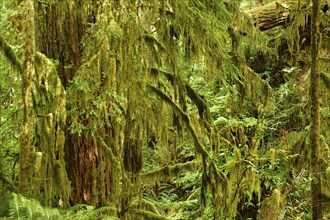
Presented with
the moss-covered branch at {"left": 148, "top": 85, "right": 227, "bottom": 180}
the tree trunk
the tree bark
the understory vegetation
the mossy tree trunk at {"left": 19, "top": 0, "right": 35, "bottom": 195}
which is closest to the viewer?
the mossy tree trunk at {"left": 19, "top": 0, "right": 35, "bottom": 195}

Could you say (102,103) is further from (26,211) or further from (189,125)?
(189,125)

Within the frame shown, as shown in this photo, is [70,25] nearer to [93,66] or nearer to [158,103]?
[93,66]

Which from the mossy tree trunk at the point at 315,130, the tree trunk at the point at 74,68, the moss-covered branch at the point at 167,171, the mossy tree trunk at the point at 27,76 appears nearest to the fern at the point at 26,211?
the mossy tree trunk at the point at 27,76

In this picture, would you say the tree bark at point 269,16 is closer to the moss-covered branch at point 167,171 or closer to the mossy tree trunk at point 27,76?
the moss-covered branch at point 167,171

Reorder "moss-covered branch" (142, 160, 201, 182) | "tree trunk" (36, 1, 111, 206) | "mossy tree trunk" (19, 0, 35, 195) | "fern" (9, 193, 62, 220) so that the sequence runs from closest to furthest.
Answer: "fern" (9, 193, 62, 220) < "mossy tree trunk" (19, 0, 35, 195) < "tree trunk" (36, 1, 111, 206) < "moss-covered branch" (142, 160, 201, 182)

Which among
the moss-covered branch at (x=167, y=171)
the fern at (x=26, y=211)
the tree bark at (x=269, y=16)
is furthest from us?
the tree bark at (x=269, y=16)

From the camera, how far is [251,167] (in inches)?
266

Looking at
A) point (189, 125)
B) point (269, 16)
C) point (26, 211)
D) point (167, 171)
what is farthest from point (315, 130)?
point (269, 16)

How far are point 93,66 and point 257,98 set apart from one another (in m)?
3.96

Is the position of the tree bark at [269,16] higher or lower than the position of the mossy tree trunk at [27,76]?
higher

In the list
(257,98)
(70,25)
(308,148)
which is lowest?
(308,148)

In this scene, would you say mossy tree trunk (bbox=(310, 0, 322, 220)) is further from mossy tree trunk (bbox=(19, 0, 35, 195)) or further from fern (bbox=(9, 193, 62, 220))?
fern (bbox=(9, 193, 62, 220))

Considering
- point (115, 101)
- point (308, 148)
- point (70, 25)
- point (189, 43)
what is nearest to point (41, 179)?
point (115, 101)

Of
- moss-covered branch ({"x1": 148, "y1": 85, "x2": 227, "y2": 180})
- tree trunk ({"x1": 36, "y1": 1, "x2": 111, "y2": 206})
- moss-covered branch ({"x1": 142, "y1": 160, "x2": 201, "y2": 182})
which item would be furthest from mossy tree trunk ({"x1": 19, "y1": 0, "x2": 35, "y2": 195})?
moss-covered branch ({"x1": 142, "y1": 160, "x2": 201, "y2": 182})
